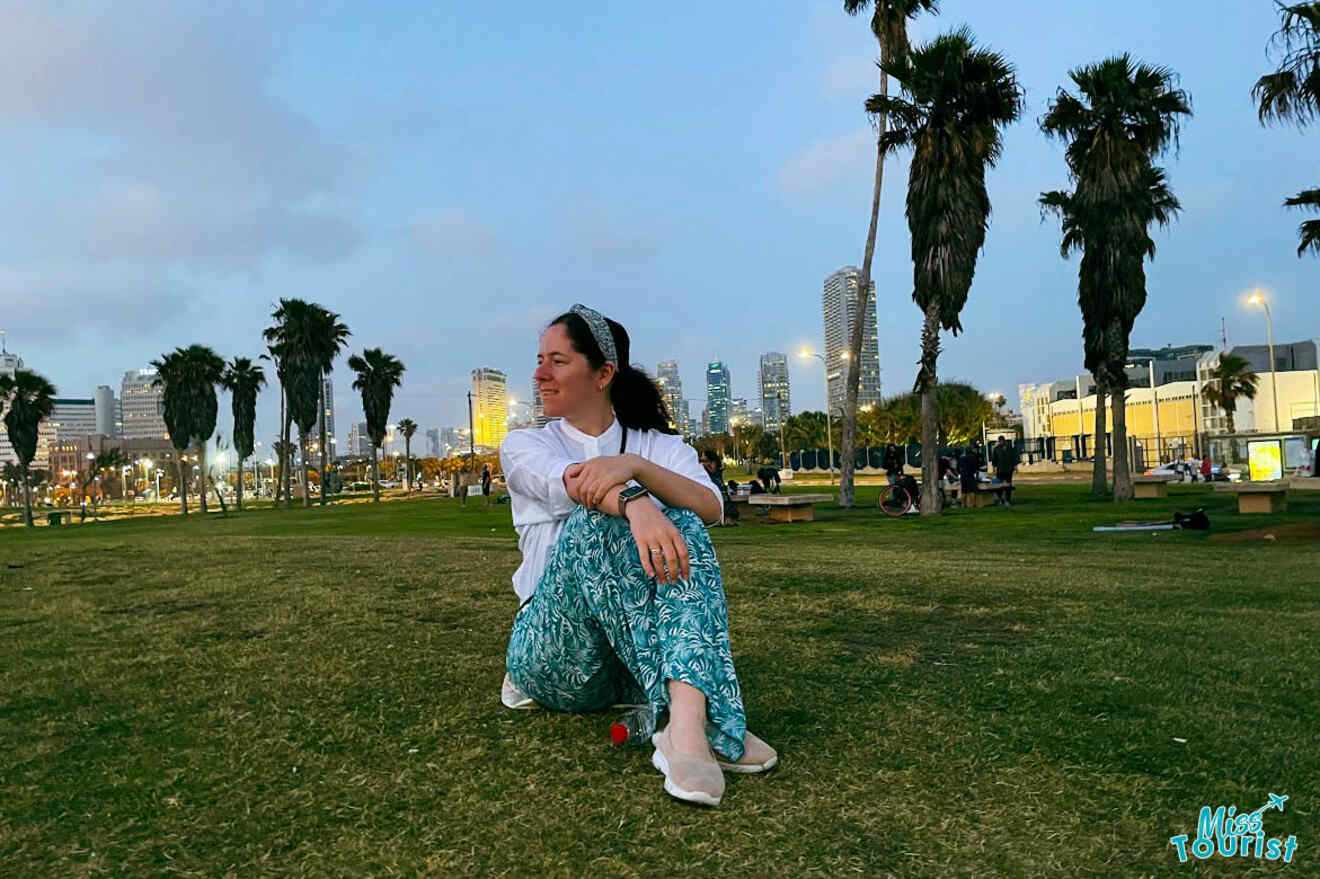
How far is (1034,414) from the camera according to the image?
14775cm

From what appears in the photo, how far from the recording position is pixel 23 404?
4744cm

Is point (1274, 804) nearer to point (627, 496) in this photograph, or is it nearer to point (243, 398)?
point (627, 496)

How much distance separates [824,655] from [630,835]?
7.93 feet

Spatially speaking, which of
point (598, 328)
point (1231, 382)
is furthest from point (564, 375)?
point (1231, 382)

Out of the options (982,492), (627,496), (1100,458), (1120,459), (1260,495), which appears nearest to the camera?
(627,496)

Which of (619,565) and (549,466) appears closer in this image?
(619,565)

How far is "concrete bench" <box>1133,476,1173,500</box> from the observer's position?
24312 mm

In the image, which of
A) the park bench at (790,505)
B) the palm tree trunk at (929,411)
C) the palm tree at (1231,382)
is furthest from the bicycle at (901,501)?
the palm tree at (1231,382)

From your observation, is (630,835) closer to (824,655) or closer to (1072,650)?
(824,655)

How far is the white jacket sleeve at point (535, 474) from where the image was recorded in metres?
2.82

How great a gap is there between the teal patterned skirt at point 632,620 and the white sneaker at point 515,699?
359mm

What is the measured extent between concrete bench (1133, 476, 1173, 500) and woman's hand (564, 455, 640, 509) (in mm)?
25327

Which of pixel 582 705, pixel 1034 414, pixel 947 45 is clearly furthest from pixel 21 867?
pixel 1034 414

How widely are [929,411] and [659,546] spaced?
19447 millimetres
